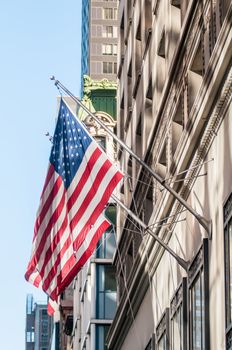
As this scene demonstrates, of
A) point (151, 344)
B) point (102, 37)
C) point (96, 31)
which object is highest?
point (96, 31)

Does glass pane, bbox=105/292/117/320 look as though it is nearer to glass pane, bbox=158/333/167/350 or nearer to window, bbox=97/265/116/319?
window, bbox=97/265/116/319

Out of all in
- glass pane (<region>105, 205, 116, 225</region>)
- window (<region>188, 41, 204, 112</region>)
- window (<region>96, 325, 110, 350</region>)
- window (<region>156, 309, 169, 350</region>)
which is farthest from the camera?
glass pane (<region>105, 205, 116, 225</region>)

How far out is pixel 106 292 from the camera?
72.9 metres

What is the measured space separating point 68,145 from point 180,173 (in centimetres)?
276

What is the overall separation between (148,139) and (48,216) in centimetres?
1155

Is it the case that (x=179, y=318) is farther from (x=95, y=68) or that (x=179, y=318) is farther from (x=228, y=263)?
(x=95, y=68)

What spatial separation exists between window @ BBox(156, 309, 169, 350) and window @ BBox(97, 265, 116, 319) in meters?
34.0

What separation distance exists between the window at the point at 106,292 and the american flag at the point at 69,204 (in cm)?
3975

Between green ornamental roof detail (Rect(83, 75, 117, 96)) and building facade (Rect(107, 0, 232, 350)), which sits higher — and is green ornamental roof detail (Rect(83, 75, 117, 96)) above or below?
above

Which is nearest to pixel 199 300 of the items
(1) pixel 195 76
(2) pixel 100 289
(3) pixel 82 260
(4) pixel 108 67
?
(3) pixel 82 260

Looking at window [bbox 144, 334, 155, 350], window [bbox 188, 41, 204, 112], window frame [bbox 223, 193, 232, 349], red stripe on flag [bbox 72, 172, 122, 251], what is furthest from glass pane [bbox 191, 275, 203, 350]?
window [bbox 144, 334, 155, 350]

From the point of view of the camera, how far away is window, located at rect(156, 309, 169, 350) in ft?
119

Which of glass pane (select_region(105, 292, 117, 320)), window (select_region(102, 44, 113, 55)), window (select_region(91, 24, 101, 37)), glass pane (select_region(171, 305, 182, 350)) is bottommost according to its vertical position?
glass pane (select_region(171, 305, 182, 350))

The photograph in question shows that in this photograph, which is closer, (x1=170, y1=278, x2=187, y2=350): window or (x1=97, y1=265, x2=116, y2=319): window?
(x1=170, y1=278, x2=187, y2=350): window
